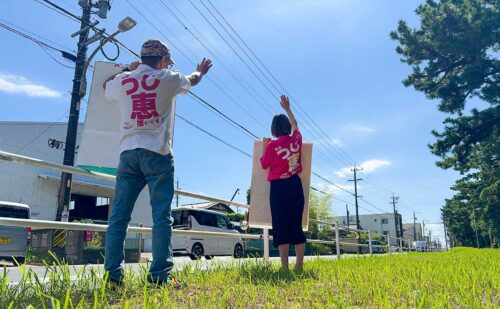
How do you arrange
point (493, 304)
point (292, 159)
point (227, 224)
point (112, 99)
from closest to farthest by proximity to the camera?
point (493, 304) → point (112, 99) → point (292, 159) → point (227, 224)

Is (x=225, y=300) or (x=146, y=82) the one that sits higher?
(x=146, y=82)

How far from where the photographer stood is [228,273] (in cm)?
321

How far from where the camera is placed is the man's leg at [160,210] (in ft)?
8.35

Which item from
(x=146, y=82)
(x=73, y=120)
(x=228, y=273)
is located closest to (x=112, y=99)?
(x=146, y=82)

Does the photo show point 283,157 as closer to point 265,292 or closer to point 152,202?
point 152,202

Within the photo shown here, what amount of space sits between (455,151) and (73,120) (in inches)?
579

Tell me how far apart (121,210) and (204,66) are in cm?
132

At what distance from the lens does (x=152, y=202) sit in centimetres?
262

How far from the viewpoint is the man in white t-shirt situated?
255cm

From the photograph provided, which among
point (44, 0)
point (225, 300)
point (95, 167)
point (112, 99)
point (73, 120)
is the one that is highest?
point (44, 0)

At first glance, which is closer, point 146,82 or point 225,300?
point 225,300

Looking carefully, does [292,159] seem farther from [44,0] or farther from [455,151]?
[455,151]

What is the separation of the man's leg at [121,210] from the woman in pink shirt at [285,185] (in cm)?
146

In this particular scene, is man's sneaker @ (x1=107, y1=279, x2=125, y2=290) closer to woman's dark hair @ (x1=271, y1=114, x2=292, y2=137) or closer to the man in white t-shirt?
the man in white t-shirt
